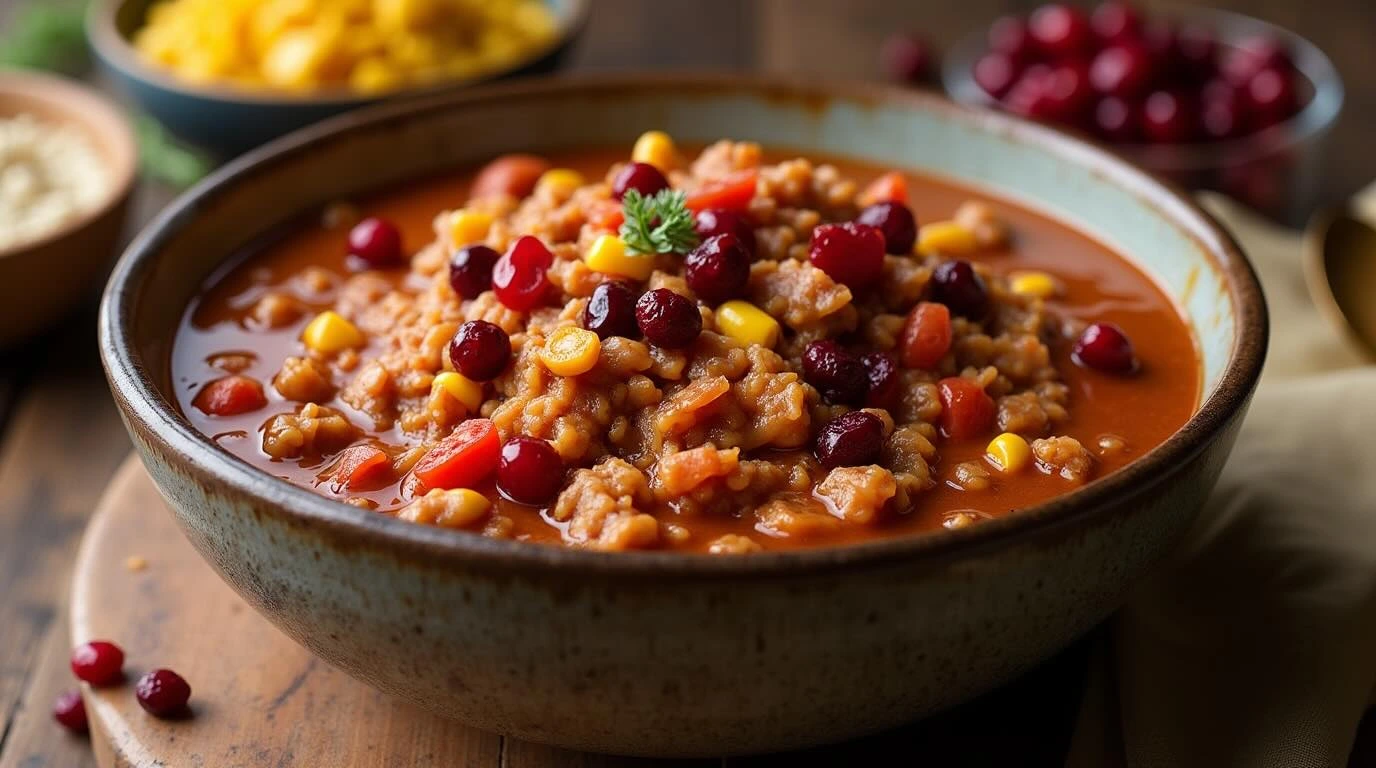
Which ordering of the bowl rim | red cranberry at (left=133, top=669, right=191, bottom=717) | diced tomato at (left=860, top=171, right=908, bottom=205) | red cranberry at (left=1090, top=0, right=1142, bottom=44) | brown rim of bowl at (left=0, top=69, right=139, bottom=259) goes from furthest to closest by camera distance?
1. red cranberry at (left=1090, top=0, right=1142, bottom=44)
2. the bowl rim
3. brown rim of bowl at (left=0, top=69, right=139, bottom=259)
4. diced tomato at (left=860, top=171, right=908, bottom=205)
5. red cranberry at (left=133, top=669, right=191, bottom=717)

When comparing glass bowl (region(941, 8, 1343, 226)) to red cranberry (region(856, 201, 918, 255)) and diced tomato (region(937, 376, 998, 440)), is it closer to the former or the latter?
red cranberry (region(856, 201, 918, 255))

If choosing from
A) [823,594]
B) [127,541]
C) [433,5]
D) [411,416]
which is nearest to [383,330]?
[411,416]

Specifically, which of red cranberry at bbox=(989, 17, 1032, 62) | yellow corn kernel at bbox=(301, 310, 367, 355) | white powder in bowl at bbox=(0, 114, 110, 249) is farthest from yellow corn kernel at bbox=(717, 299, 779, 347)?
red cranberry at bbox=(989, 17, 1032, 62)

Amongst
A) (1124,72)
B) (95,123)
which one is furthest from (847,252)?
(95,123)

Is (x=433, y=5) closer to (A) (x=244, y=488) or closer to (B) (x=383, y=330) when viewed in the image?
(B) (x=383, y=330)

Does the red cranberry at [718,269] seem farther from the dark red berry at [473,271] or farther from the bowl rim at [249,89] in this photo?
the bowl rim at [249,89]

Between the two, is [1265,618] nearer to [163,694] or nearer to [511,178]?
[511,178]

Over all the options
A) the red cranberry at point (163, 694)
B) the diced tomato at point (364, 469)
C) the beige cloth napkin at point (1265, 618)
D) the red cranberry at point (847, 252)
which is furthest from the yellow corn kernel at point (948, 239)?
the red cranberry at point (163, 694)
